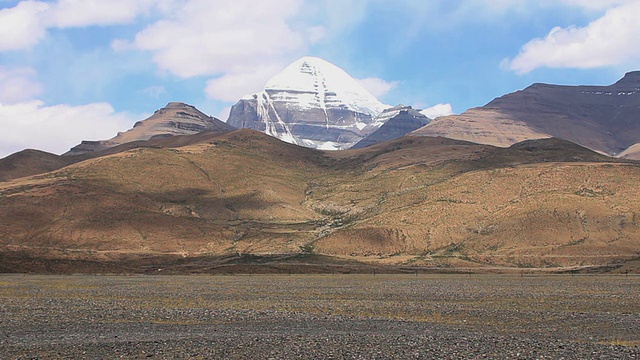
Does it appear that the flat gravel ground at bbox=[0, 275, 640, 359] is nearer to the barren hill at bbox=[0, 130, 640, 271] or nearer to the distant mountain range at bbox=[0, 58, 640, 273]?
the distant mountain range at bbox=[0, 58, 640, 273]

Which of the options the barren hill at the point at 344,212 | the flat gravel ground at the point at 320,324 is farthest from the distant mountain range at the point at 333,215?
the flat gravel ground at the point at 320,324

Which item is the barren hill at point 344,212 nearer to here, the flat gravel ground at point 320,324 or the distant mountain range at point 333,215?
the distant mountain range at point 333,215

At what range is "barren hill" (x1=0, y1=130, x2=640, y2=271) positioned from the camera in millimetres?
117750

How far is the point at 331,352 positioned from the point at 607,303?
27046 millimetres

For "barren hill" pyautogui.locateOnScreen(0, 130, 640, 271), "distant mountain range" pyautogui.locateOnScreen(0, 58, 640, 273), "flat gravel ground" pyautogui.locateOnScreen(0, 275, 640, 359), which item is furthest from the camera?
"barren hill" pyautogui.locateOnScreen(0, 130, 640, 271)

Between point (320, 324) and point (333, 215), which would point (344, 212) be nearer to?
point (333, 215)

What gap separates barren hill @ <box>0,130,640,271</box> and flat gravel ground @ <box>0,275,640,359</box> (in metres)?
51.9

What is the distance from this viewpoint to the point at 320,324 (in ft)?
111

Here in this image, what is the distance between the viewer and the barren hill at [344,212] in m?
118

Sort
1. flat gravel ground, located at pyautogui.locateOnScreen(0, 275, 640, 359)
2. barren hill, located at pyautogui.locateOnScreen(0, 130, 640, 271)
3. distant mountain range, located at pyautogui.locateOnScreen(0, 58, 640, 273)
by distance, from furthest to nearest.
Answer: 1. barren hill, located at pyautogui.locateOnScreen(0, 130, 640, 271)
2. distant mountain range, located at pyautogui.locateOnScreen(0, 58, 640, 273)
3. flat gravel ground, located at pyautogui.locateOnScreen(0, 275, 640, 359)

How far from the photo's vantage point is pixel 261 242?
134 metres

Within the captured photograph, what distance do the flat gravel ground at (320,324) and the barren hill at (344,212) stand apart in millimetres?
51855

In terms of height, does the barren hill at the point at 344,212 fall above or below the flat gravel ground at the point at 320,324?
above

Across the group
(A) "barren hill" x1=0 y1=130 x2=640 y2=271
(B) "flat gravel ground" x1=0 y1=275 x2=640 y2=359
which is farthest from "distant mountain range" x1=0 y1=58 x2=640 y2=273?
(B) "flat gravel ground" x1=0 y1=275 x2=640 y2=359
